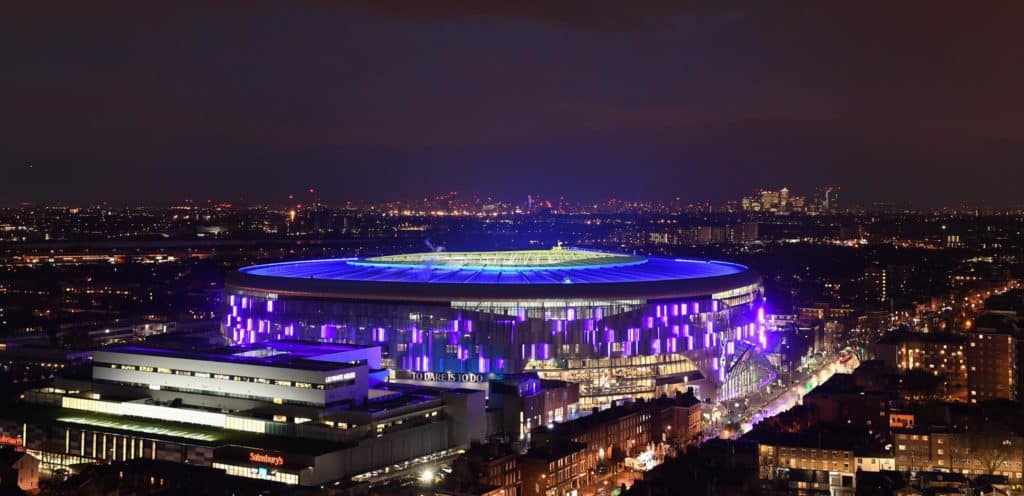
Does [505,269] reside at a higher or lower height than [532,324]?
higher

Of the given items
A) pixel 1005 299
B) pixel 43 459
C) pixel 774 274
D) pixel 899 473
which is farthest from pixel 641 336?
pixel 774 274

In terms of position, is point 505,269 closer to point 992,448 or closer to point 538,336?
point 538,336

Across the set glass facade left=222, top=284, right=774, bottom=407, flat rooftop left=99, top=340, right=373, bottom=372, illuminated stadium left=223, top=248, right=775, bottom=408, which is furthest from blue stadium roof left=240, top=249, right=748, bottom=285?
flat rooftop left=99, top=340, right=373, bottom=372

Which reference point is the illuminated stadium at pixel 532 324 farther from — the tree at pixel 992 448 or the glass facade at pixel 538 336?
the tree at pixel 992 448

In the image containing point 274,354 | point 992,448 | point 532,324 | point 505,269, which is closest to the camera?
point 992,448

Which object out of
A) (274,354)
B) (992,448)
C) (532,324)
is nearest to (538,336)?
(532,324)

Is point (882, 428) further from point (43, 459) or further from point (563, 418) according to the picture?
point (43, 459)
